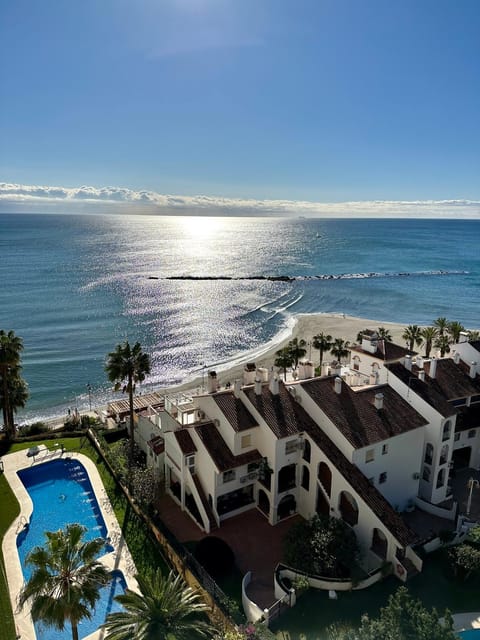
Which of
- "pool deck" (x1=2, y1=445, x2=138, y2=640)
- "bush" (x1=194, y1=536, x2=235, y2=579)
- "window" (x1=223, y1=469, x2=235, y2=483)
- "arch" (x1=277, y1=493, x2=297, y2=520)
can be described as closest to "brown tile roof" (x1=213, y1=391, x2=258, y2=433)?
"window" (x1=223, y1=469, x2=235, y2=483)

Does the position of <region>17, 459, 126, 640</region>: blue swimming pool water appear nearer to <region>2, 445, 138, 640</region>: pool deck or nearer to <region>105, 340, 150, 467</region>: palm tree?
<region>2, 445, 138, 640</region>: pool deck

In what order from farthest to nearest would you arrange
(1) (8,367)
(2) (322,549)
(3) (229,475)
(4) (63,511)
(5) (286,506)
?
1. (1) (8,367)
2. (4) (63,511)
3. (5) (286,506)
4. (3) (229,475)
5. (2) (322,549)

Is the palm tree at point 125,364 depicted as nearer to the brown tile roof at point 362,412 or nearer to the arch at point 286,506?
the arch at point 286,506

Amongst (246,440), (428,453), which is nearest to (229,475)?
(246,440)

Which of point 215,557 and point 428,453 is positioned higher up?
point 428,453

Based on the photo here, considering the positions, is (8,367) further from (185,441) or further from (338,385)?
(338,385)
